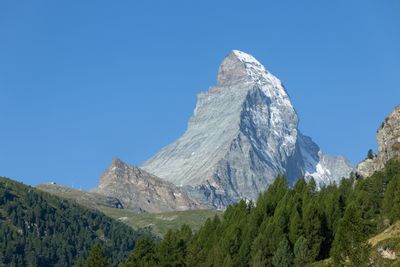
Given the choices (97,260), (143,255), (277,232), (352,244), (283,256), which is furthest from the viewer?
(143,255)

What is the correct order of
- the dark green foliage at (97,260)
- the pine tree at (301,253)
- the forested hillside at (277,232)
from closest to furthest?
Result: the pine tree at (301,253) → the forested hillside at (277,232) → the dark green foliage at (97,260)

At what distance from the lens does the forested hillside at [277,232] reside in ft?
458

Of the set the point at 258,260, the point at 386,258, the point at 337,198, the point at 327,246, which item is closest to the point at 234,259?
the point at 258,260

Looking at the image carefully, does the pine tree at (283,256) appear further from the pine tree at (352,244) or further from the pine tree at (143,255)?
the pine tree at (352,244)

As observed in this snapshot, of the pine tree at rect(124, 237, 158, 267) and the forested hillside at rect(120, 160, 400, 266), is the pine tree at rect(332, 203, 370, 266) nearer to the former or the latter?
the forested hillside at rect(120, 160, 400, 266)

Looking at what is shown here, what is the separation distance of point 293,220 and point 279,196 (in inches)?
1096

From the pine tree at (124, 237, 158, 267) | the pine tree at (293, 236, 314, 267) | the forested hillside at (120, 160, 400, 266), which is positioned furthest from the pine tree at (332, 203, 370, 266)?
the pine tree at (124, 237, 158, 267)

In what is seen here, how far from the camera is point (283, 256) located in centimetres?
13625

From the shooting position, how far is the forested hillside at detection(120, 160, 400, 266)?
140 metres

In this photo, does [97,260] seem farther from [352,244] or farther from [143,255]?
[352,244]

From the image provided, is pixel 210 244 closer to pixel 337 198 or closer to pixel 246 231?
pixel 246 231

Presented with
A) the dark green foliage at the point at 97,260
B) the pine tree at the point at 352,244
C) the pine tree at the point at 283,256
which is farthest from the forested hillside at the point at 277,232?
the pine tree at the point at 352,244

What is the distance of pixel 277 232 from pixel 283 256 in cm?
1111

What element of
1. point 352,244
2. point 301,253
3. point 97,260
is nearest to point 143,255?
point 97,260
